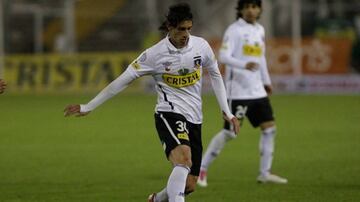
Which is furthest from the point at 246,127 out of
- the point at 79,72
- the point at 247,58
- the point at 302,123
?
the point at 79,72

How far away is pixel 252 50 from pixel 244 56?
0.14 metres

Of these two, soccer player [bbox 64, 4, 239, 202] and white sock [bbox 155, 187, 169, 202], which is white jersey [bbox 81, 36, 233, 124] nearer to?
soccer player [bbox 64, 4, 239, 202]

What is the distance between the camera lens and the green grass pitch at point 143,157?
11766 millimetres

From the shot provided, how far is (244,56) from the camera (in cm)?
1305

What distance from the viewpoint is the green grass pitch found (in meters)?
11.8

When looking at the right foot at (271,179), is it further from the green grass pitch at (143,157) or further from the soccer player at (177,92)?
the soccer player at (177,92)

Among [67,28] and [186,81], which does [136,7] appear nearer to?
[67,28]

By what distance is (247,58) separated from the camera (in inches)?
514

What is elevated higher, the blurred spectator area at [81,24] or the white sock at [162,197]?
the blurred spectator area at [81,24]

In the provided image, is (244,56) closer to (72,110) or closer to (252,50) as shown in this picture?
(252,50)

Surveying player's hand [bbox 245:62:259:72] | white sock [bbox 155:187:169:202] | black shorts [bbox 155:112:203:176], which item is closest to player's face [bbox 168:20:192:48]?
black shorts [bbox 155:112:203:176]

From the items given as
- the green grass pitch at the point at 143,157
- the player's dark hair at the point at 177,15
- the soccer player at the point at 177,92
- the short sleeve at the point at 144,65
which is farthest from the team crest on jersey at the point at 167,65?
the green grass pitch at the point at 143,157

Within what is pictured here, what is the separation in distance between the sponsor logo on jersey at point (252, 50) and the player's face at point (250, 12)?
0.35m

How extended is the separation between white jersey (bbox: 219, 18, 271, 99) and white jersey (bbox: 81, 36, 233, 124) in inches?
131
